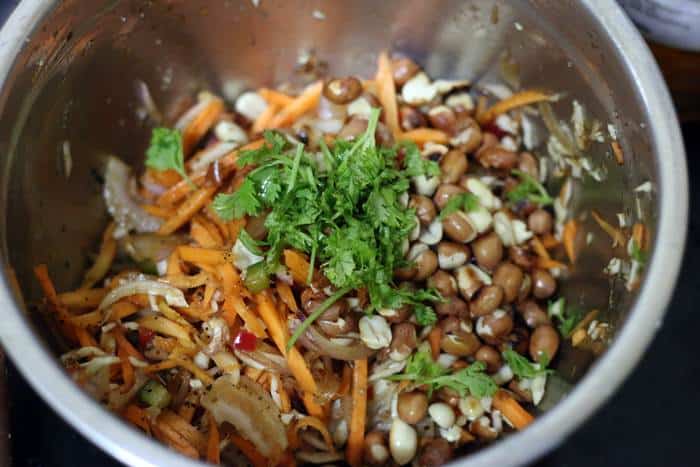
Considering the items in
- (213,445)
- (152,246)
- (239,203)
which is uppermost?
(239,203)

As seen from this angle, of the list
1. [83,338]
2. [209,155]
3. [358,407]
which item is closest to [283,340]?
[358,407]

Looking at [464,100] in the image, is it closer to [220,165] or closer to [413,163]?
[413,163]

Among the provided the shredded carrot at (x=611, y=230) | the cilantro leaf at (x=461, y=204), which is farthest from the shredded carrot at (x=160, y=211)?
the shredded carrot at (x=611, y=230)

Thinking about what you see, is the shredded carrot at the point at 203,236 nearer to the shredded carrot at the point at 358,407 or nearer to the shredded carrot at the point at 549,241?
the shredded carrot at the point at 358,407

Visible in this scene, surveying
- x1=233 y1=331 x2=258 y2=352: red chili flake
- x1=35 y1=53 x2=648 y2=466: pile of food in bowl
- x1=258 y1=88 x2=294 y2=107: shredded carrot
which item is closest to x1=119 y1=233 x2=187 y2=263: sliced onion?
x1=35 y1=53 x2=648 y2=466: pile of food in bowl

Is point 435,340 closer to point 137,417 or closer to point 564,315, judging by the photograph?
point 564,315
